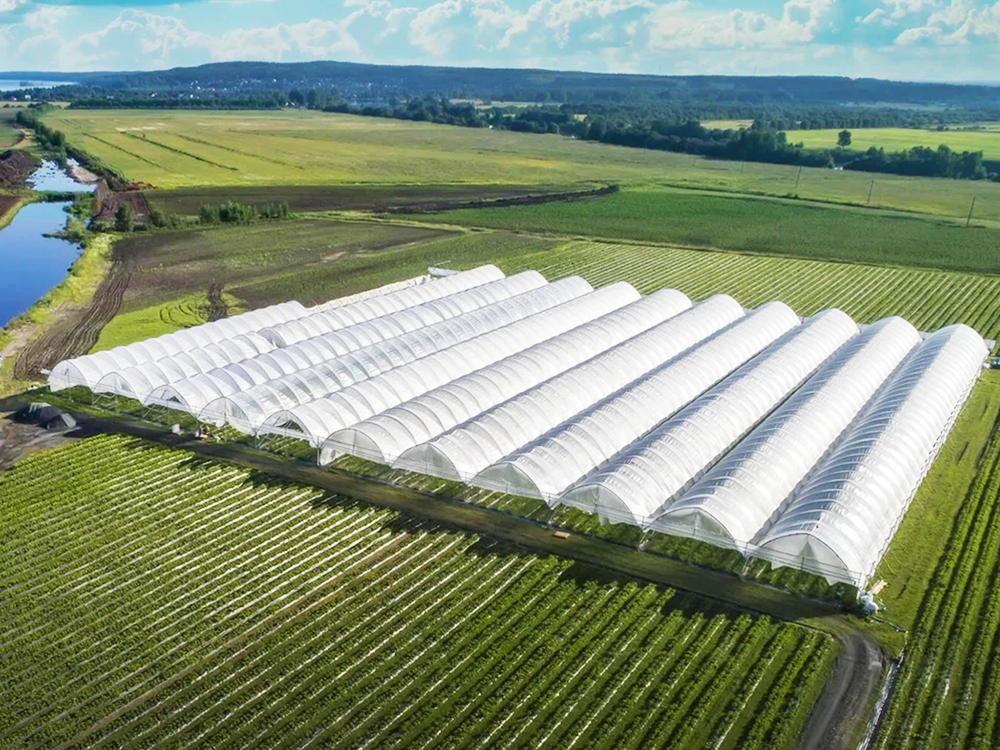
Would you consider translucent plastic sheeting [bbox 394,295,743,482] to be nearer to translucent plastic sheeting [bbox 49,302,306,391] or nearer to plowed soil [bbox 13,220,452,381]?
translucent plastic sheeting [bbox 49,302,306,391]

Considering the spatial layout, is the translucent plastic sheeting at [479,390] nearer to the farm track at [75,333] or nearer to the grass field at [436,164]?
the farm track at [75,333]

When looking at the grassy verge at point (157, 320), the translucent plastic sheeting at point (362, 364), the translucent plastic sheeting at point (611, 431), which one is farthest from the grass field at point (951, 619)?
the grassy verge at point (157, 320)

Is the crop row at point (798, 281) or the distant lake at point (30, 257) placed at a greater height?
the crop row at point (798, 281)

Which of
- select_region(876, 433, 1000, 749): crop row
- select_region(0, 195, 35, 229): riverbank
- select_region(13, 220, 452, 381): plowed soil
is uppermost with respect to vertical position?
select_region(0, 195, 35, 229): riverbank

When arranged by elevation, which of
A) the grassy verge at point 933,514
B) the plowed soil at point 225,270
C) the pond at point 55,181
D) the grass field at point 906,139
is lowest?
the grassy verge at point 933,514

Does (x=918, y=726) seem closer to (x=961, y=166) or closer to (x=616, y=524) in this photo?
(x=616, y=524)

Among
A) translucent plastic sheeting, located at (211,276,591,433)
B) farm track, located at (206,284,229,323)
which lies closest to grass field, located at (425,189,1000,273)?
farm track, located at (206,284,229,323)

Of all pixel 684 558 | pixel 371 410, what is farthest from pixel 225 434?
pixel 684 558
